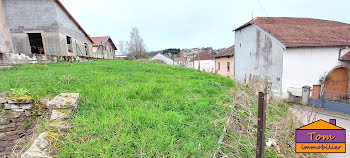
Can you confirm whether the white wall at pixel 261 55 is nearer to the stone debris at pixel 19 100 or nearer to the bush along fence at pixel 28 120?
the bush along fence at pixel 28 120

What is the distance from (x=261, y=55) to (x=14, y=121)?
13.8m

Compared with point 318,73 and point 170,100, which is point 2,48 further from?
point 318,73

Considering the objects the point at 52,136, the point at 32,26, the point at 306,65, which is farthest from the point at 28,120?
the point at 306,65

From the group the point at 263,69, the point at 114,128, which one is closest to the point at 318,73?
the point at 263,69

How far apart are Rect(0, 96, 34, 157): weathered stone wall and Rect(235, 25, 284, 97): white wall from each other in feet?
32.2

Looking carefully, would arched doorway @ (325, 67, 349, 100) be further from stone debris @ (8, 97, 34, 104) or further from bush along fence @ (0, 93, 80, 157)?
stone debris @ (8, 97, 34, 104)

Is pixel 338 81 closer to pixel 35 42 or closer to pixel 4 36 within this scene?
pixel 35 42

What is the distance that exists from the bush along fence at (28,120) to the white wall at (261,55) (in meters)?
9.29

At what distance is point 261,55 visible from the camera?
11508 millimetres

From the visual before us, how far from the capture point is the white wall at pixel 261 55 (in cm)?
1051

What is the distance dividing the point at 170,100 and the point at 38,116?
2.81 meters

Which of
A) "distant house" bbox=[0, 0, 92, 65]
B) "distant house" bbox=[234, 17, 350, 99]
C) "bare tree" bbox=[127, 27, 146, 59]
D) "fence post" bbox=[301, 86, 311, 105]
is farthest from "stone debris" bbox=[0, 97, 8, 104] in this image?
"bare tree" bbox=[127, 27, 146, 59]

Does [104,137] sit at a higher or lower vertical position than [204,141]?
higher

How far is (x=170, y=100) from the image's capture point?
3.61 m
